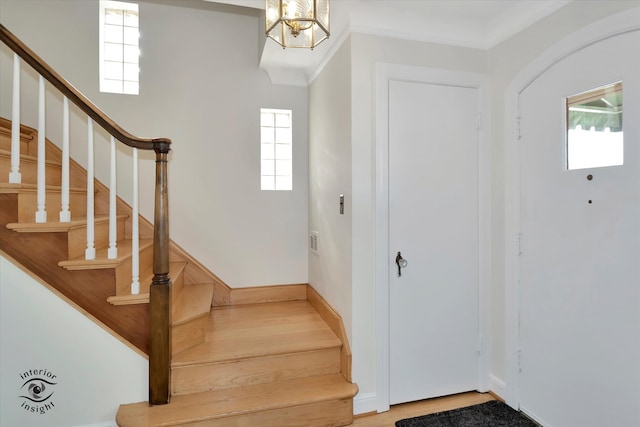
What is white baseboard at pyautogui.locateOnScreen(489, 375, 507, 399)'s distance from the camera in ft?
7.48

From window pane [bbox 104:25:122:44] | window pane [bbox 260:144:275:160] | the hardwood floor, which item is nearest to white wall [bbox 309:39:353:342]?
window pane [bbox 260:144:275:160]

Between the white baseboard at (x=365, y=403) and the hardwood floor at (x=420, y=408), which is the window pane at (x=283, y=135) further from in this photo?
the hardwood floor at (x=420, y=408)

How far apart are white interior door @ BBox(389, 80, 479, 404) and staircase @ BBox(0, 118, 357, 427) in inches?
20.0

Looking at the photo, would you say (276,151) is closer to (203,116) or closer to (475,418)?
(203,116)

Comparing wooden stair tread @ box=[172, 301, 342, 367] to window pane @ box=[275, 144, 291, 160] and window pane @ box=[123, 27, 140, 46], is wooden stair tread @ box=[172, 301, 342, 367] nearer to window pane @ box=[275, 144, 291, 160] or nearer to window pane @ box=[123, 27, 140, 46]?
window pane @ box=[275, 144, 291, 160]

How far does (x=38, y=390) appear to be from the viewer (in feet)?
6.07

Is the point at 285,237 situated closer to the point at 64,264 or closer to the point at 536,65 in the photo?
the point at 64,264

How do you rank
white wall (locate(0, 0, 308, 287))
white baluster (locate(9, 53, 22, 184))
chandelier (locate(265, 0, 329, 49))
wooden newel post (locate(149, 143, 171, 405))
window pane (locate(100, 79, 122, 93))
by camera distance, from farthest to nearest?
1. window pane (locate(100, 79, 122, 93))
2. white wall (locate(0, 0, 308, 287))
3. wooden newel post (locate(149, 143, 171, 405))
4. white baluster (locate(9, 53, 22, 184))
5. chandelier (locate(265, 0, 329, 49))

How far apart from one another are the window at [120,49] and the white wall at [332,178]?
168cm

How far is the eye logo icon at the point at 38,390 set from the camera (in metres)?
1.83

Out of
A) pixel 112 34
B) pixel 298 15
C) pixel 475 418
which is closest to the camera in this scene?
pixel 298 15

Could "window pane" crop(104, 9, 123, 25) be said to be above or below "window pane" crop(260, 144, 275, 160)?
above

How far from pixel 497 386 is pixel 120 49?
4.18 metres

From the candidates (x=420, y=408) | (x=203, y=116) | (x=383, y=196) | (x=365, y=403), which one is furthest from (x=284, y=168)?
(x=420, y=408)
